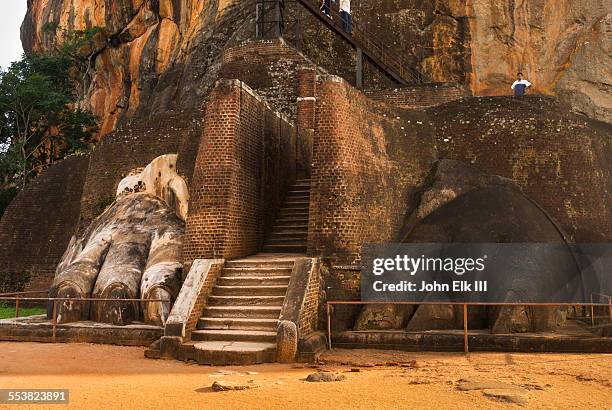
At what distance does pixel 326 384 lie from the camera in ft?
24.4

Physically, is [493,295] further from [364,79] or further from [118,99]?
[118,99]

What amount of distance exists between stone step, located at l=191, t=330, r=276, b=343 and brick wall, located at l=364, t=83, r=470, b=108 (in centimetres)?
965

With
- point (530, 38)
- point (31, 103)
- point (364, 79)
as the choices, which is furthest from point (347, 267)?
point (31, 103)

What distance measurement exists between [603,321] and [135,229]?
9.72 m

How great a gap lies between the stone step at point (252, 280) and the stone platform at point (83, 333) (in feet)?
4.50

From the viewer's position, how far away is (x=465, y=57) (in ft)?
76.3

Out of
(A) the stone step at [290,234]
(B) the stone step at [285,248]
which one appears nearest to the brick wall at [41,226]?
(A) the stone step at [290,234]

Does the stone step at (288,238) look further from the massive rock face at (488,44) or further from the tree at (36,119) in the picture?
the tree at (36,119)

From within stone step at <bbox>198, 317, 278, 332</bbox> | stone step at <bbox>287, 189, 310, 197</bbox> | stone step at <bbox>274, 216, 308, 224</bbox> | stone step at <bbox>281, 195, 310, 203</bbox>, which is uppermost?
stone step at <bbox>287, 189, 310, 197</bbox>

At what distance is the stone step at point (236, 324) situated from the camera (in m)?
9.87

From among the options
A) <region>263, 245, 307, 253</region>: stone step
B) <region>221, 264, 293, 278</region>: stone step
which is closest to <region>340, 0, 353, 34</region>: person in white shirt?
<region>263, 245, 307, 253</region>: stone step

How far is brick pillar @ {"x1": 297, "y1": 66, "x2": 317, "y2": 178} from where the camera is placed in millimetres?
16031

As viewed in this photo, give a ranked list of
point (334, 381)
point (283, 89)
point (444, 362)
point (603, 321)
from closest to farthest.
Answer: point (334, 381) < point (444, 362) < point (603, 321) < point (283, 89)

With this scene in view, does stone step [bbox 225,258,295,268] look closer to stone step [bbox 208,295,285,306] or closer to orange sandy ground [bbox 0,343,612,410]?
stone step [bbox 208,295,285,306]
